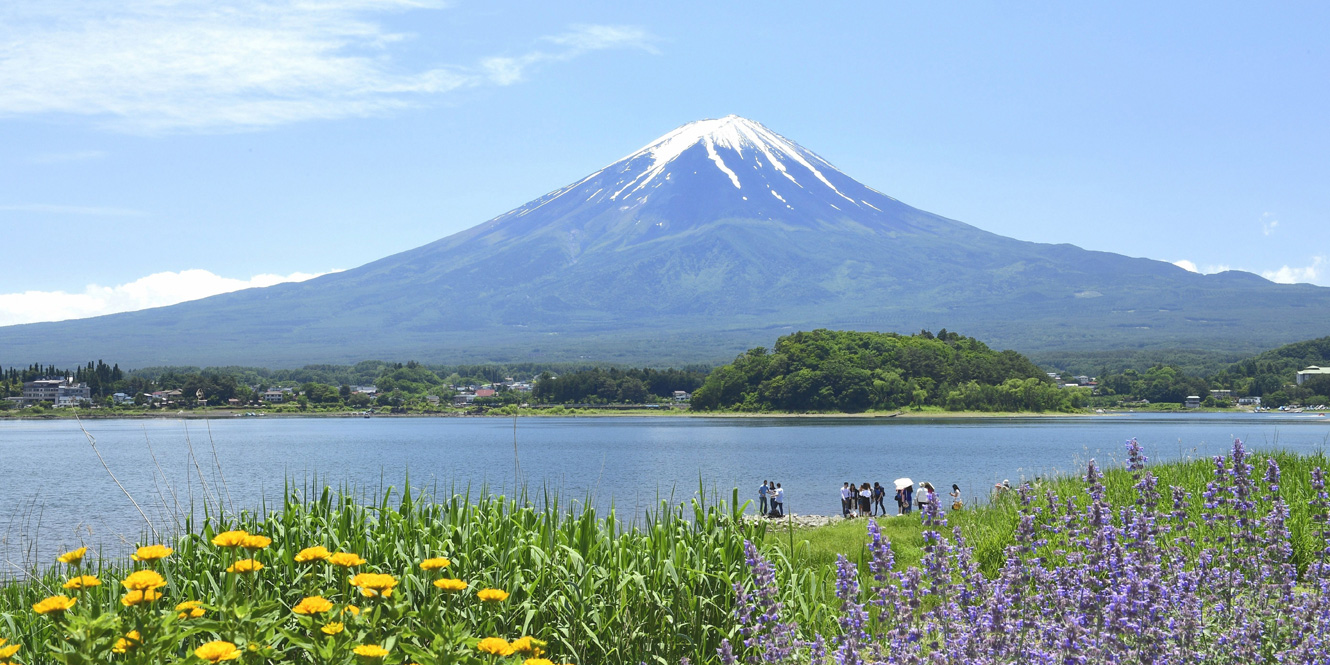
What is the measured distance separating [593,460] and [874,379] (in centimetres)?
5185

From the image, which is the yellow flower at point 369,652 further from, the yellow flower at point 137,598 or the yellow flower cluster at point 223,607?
the yellow flower at point 137,598

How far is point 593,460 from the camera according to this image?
45.5 meters

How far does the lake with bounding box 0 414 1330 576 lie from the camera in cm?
2447

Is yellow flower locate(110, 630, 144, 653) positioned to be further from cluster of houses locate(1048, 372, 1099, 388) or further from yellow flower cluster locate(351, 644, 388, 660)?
cluster of houses locate(1048, 372, 1099, 388)

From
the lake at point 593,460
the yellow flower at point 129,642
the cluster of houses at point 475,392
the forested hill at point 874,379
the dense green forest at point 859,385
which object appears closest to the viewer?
the yellow flower at point 129,642

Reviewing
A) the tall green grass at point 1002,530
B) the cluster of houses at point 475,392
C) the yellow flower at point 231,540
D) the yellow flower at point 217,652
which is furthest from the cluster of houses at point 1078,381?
the yellow flower at point 217,652

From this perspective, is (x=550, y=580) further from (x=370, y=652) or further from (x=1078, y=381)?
(x=1078, y=381)

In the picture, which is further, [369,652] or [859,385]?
[859,385]

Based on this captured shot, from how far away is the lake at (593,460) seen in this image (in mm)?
24469

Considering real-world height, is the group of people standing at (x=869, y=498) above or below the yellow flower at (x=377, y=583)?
below

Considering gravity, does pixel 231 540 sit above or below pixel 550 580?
above

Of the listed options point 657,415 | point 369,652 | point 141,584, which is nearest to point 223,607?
point 141,584

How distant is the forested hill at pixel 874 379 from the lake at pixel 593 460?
18.1ft

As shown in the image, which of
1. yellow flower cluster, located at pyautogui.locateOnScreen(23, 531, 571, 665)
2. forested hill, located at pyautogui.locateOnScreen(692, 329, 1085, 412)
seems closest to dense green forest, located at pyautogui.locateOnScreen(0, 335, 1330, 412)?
forested hill, located at pyautogui.locateOnScreen(692, 329, 1085, 412)
